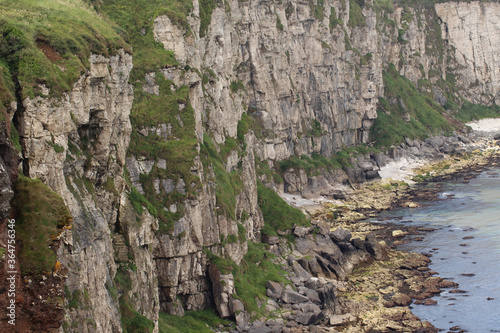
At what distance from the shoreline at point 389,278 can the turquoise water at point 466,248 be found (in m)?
1.63

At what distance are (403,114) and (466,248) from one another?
85942 mm

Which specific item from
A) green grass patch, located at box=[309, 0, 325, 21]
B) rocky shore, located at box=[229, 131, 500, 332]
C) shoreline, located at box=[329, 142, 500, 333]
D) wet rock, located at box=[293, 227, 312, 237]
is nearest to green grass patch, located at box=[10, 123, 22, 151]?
rocky shore, located at box=[229, 131, 500, 332]

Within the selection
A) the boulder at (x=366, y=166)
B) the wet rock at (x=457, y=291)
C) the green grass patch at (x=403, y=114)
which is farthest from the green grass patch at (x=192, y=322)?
the green grass patch at (x=403, y=114)

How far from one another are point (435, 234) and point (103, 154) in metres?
63.3

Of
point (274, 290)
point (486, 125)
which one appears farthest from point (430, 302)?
point (486, 125)

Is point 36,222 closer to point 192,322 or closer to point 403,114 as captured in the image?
point 192,322

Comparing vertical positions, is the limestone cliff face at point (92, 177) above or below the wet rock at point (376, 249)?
above

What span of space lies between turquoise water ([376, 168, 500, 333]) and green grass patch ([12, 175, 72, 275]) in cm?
4289

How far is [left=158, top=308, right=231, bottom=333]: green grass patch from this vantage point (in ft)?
160

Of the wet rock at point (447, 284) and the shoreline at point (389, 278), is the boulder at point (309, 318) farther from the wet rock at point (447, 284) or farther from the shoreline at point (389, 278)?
the wet rock at point (447, 284)

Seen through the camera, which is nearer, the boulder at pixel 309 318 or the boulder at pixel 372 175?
the boulder at pixel 309 318

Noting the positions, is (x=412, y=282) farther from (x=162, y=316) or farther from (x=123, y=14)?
(x=123, y=14)

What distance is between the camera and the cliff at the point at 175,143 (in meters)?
31.0

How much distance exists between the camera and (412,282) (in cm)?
6950
